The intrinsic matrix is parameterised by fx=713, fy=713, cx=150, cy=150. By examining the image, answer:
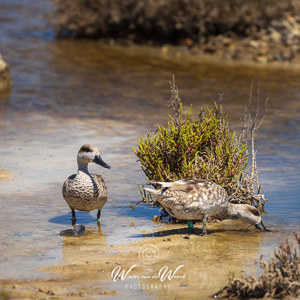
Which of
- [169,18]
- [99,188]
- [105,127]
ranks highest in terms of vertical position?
[169,18]

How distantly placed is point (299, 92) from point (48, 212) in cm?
1136

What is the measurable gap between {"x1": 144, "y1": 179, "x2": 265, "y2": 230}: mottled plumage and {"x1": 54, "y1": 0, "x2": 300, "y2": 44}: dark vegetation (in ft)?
53.0

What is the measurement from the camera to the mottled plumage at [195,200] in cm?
928

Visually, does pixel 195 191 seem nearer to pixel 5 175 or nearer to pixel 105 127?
pixel 5 175

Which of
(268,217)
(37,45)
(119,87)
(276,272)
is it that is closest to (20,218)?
(268,217)

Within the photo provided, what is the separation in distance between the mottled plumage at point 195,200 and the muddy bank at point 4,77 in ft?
39.7

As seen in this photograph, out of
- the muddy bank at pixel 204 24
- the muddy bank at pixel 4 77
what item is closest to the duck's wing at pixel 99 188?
the muddy bank at pixel 4 77

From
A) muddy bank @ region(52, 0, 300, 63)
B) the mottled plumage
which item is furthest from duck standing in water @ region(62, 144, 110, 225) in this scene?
muddy bank @ region(52, 0, 300, 63)

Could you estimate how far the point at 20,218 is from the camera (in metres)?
10.6

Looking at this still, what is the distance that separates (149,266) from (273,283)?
174 centimetres

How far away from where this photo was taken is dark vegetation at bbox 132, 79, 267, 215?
1044cm

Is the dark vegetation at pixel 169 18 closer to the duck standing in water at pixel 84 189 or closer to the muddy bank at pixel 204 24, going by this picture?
the muddy bank at pixel 204 24

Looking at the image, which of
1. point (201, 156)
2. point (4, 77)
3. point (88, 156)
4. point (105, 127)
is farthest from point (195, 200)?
point (4, 77)

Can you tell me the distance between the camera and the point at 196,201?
369 inches
